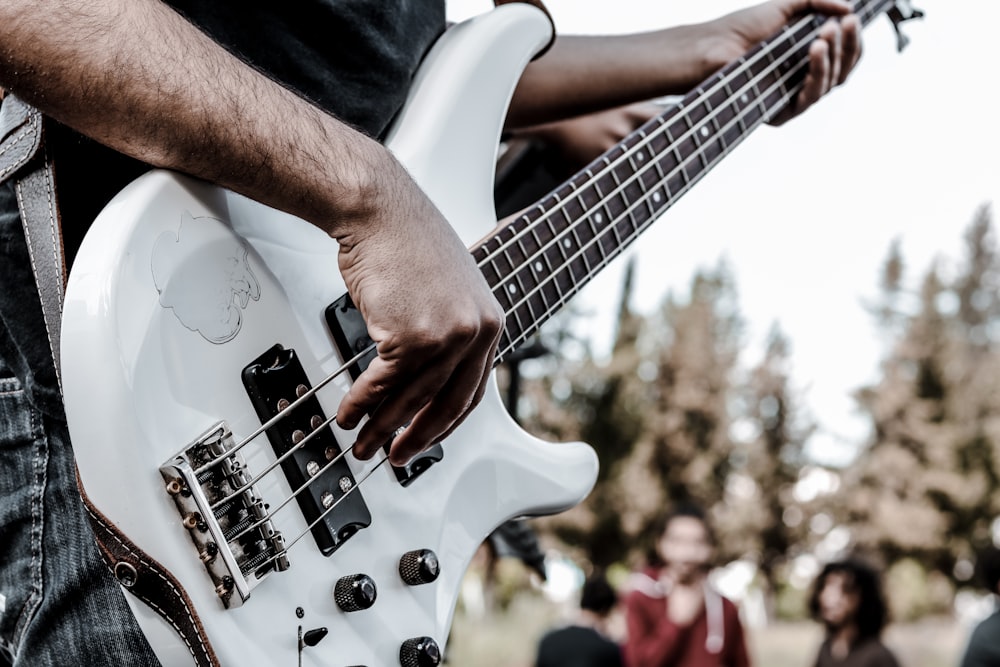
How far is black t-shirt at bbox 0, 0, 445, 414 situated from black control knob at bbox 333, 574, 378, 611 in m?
0.38

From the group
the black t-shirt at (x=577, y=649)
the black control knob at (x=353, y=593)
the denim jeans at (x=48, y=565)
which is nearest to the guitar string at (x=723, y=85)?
the black control knob at (x=353, y=593)

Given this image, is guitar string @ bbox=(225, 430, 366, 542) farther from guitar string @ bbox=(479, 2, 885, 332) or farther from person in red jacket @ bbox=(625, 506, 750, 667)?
person in red jacket @ bbox=(625, 506, 750, 667)

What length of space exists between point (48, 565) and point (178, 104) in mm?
535

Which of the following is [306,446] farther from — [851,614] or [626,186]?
[851,614]

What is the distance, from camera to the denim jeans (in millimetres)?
972

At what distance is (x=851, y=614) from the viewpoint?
4.91 m

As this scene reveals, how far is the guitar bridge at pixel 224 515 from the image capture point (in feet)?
2.91

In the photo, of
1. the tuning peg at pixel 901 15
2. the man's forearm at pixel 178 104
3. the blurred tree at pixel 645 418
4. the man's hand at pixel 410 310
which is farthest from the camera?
the blurred tree at pixel 645 418

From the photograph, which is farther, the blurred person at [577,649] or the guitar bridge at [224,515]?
the blurred person at [577,649]

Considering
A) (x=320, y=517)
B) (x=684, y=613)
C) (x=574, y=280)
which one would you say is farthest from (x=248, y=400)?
(x=684, y=613)

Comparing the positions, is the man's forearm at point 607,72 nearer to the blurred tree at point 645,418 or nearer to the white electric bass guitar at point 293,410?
the white electric bass guitar at point 293,410

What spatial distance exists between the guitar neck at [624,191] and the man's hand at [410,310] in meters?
0.30

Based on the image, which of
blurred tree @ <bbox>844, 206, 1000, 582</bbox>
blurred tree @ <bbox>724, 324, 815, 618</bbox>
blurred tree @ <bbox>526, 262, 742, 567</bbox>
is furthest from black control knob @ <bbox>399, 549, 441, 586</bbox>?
blurred tree @ <bbox>844, 206, 1000, 582</bbox>

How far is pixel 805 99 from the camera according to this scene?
85.7 inches
